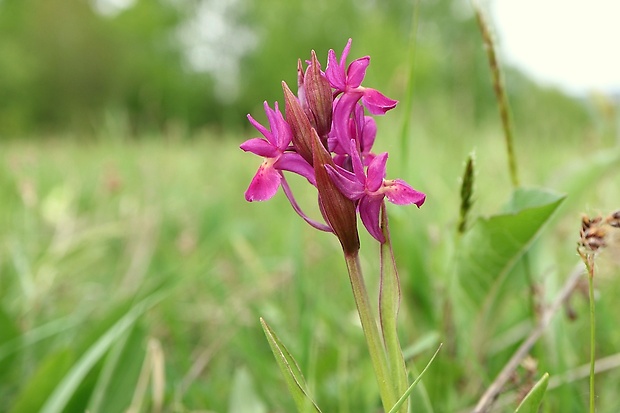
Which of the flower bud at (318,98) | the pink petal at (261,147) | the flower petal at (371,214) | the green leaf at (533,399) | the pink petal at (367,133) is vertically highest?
the flower bud at (318,98)

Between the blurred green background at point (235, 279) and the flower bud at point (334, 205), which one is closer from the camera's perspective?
the flower bud at point (334, 205)

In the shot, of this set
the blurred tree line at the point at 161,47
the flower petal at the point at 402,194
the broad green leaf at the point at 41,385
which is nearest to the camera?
the flower petal at the point at 402,194

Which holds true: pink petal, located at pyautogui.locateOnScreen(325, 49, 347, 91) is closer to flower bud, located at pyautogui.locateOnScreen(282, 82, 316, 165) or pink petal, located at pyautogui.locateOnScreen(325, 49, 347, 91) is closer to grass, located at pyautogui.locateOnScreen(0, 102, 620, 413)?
flower bud, located at pyautogui.locateOnScreen(282, 82, 316, 165)

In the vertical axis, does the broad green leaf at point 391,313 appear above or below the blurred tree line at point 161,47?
below

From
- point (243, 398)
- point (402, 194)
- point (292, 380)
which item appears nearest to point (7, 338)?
point (243, 398)

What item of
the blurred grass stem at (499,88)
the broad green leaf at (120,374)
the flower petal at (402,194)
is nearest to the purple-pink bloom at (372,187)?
the flower petal at (402,194)

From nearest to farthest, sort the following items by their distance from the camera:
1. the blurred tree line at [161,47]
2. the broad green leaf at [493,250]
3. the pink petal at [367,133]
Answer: the pink petal at [367,133], the broad green leaf at [493,250], the blurred tree line at [161,47]

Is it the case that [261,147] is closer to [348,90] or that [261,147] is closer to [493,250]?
[348,90]

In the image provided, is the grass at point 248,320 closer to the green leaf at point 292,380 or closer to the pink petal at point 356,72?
the pink petal at point 356,72
